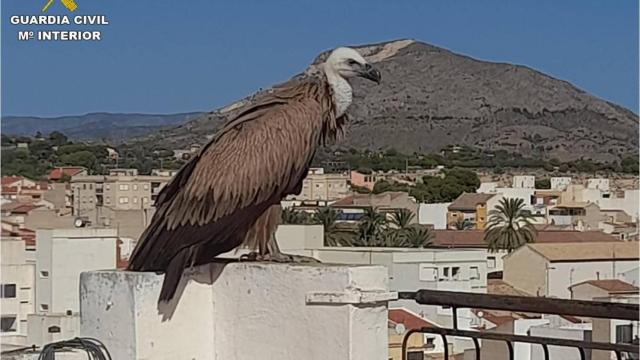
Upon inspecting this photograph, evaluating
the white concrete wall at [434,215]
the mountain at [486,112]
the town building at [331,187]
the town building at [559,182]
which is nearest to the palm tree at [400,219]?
the town building at [331,187]

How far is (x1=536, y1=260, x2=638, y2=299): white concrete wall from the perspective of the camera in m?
25.9

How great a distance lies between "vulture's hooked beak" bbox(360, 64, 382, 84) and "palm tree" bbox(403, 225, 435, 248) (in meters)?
29.1

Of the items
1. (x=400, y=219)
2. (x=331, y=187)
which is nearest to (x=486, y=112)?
(x=331, y=187)

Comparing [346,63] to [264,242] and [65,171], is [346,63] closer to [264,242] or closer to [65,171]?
[264,242]

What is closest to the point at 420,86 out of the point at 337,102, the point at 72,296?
the point at 72,296

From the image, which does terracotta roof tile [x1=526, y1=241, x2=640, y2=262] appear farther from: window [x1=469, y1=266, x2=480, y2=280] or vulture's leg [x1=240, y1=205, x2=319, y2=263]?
vulture's leg [x1=240, y1=205, x2=319, y2=263]

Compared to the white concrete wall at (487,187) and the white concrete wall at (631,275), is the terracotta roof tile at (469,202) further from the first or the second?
the white concrete wall at (631,275)

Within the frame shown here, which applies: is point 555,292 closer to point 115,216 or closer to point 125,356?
point 115,216

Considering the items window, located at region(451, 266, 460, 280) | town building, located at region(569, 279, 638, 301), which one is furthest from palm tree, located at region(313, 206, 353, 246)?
town building, located at region(569, 279, 638, 301)

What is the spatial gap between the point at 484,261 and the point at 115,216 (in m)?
8.38

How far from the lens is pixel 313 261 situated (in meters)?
3.13

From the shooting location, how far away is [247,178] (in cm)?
318

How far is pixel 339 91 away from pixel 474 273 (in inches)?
932

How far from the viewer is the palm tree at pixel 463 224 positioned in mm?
41312
